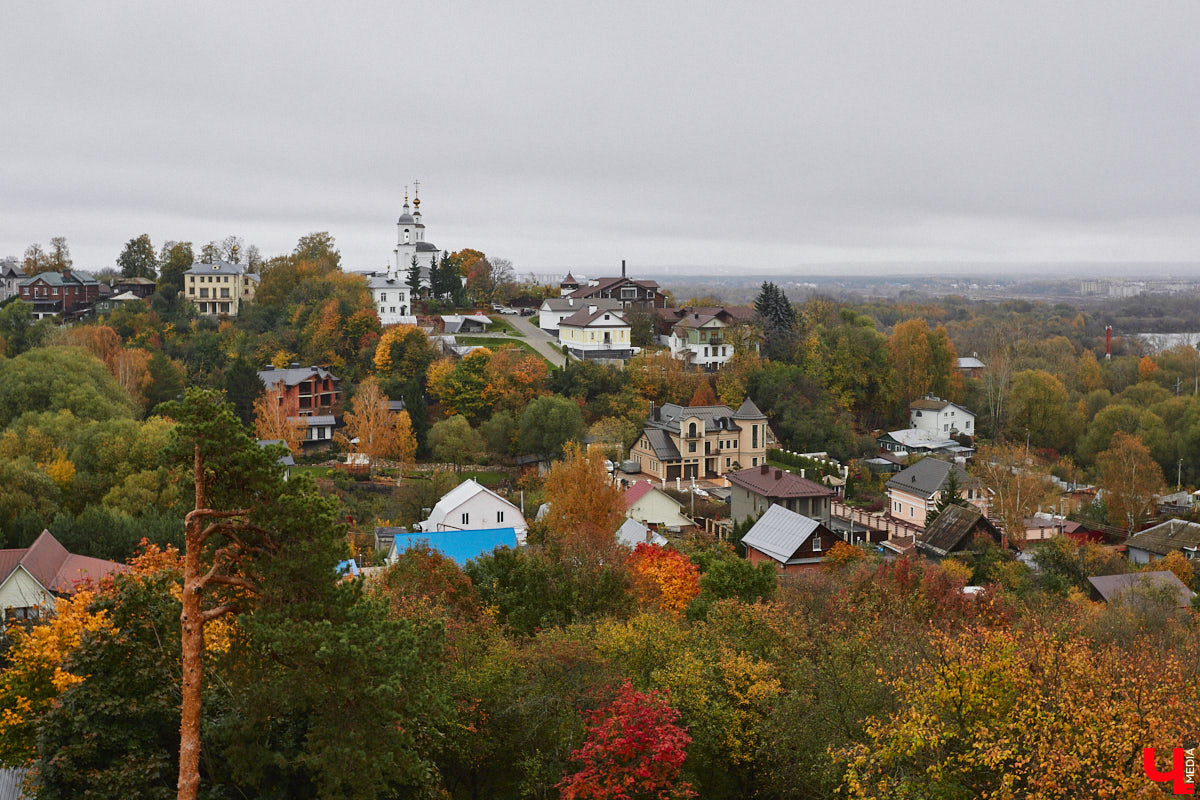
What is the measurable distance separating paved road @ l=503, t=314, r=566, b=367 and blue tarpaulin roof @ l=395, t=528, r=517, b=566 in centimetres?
2297

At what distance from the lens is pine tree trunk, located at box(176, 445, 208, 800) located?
838 cm

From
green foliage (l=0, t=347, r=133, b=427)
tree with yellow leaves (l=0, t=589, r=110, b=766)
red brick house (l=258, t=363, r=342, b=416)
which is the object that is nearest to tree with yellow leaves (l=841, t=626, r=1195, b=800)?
tree with yellow leaves (l=0, t=589, r=110, b=766)

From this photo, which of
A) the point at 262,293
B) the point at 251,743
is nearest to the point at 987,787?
the point at 251,743

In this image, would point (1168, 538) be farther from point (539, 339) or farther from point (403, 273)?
point (403, 273)

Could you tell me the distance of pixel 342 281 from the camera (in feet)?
182

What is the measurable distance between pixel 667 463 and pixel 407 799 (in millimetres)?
32728

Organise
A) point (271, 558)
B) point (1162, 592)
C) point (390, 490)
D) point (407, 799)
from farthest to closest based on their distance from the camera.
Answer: point (390, 490)
point (1162, 592)
point (407, 799)
point (271, 558)

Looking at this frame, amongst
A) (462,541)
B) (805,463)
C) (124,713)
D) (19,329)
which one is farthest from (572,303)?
(124,713)

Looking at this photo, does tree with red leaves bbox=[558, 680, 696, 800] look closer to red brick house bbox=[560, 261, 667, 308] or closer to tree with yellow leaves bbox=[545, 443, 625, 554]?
tree with yellow leaves bbox=[545, 443, 625, 554]

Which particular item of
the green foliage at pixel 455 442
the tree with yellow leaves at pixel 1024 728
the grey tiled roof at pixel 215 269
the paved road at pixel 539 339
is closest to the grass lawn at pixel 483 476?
the green foliage at pixel 455 442

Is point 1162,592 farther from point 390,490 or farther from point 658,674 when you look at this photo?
point 390,490

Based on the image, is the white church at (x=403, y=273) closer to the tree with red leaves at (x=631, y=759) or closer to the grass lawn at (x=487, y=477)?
the grass lawn at (x=487, y=477)

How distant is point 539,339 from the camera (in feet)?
183

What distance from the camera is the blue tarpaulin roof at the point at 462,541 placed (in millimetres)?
26031
